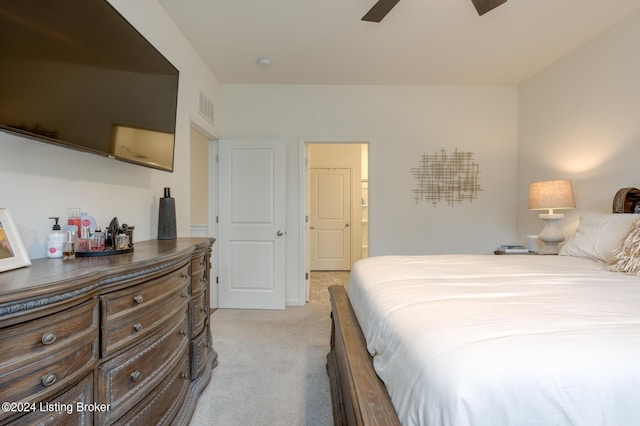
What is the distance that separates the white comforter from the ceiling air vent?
2.75 meters

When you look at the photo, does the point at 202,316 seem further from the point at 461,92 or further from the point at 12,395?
the point at 461,92

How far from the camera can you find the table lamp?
113 inches

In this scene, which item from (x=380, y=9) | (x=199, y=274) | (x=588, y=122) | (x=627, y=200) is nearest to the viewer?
(x=380, y=9)

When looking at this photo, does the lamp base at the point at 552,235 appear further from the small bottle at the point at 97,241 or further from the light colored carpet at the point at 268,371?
the small bottle at the point at 97,241

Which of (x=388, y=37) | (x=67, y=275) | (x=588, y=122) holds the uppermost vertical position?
(x=388, y=37)

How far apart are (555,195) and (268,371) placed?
9.77 feet

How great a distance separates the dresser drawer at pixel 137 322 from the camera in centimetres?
109

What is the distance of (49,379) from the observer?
842 millimetres

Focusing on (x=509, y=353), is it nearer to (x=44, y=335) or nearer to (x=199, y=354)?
(x=44, y=335)

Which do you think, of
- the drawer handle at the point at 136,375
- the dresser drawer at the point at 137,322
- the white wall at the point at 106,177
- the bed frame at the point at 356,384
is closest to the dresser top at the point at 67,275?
the dresser drawer at the point at 137,322

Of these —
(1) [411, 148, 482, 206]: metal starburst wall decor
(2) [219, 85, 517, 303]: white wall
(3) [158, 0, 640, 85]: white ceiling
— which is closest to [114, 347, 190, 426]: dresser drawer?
(2) [219, 85, 517, 303]: white wall

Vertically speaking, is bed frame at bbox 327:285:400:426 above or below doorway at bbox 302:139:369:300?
below

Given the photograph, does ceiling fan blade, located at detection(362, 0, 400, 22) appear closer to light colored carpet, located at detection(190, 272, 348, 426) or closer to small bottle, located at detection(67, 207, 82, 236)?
small bottle, located at detection(67, 207, 82, 236)

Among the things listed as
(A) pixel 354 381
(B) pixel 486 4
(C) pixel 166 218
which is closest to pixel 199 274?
(C) pixel 166 218
